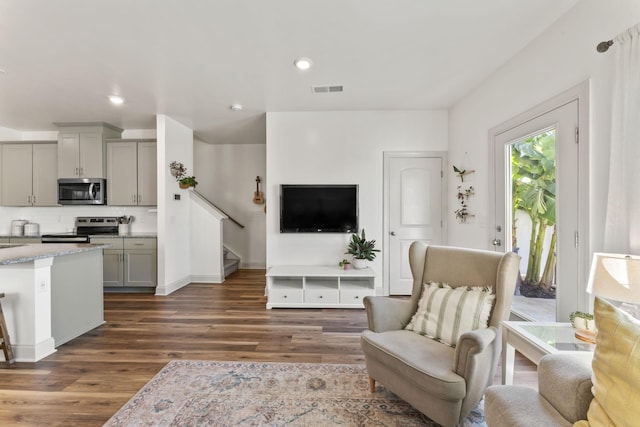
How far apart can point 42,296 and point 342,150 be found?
347 centimetres

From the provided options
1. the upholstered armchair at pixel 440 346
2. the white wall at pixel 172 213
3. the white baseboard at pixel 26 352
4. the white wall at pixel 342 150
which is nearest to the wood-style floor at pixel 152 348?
the white baseboard at pixel 26 352

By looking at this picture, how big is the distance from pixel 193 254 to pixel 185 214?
2.33 ft

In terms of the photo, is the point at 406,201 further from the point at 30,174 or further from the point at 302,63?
the point at 30,174

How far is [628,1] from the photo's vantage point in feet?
5.30

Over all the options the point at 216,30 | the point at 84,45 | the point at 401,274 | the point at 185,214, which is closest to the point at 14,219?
the point at 185,214

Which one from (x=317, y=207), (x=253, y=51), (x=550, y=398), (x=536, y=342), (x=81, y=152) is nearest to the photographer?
(x=550, y=398)

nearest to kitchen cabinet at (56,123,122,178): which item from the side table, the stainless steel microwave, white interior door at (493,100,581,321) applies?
the stainless steel microwave

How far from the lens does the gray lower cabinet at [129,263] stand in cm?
427

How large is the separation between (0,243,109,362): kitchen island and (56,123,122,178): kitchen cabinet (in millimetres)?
2107

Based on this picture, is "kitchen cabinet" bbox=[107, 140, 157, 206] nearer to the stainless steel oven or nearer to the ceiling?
the stainless steel oven

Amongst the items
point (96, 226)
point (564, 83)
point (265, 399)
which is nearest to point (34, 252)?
point (265, 399)

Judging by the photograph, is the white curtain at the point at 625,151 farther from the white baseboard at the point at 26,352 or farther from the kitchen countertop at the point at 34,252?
the white baseboard at the point at 26,352

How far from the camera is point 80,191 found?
14.5 ft

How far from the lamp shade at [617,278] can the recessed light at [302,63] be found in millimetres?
2540
